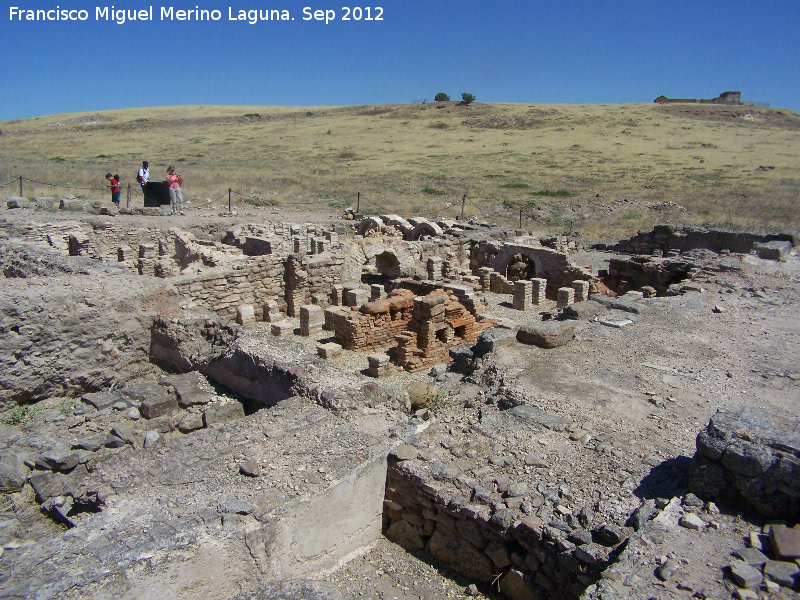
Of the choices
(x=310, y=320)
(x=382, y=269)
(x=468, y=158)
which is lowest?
(x=310, y=320)

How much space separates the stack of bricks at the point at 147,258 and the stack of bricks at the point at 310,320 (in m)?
5.34

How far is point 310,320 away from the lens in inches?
432

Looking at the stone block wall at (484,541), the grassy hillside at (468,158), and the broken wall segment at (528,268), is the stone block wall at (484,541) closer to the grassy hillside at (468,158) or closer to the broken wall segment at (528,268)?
the broken wall segment at (528,268)

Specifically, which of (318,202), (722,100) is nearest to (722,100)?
(722,100)

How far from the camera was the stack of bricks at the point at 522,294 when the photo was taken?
13.7 metres

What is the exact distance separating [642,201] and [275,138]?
43.6m

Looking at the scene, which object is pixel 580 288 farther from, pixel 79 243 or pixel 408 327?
pixel 79 243

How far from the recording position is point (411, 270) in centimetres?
1528

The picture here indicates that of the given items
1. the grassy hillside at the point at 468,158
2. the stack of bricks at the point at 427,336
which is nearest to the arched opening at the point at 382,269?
the stack of bricks at the point at 427,336

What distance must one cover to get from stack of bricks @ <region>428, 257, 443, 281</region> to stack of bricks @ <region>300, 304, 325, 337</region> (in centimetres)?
505

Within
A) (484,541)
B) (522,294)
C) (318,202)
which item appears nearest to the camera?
(484,541)

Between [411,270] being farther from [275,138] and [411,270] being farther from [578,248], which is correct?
[275,138]

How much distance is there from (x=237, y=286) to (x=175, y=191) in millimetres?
10295

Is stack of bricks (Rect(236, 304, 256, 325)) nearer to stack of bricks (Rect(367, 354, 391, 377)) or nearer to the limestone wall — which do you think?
the limestone wall
